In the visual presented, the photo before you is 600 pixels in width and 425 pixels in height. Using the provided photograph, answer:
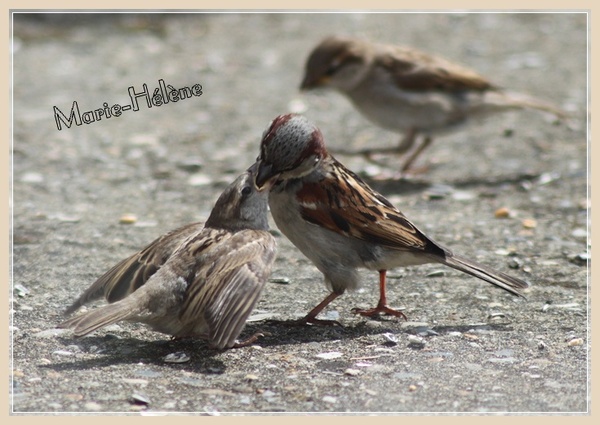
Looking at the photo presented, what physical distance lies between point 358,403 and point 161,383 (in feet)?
2.82

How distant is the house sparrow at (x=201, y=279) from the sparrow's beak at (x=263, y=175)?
2.2 inches

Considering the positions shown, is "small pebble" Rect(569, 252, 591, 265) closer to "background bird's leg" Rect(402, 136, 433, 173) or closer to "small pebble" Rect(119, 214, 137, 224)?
"background bird's leg" Rect(402, 136, 433, 173)

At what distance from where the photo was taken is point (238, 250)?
183 inches

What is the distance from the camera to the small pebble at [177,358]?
177 inches

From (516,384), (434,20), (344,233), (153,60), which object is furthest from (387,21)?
(516,384)

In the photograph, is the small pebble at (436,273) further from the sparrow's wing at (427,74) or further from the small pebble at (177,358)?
the sparrow's wing at (427,74)

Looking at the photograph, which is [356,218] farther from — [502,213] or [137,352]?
[502,213]

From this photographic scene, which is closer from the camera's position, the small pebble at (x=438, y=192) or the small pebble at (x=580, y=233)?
the small pebble at (x=580, y=233)

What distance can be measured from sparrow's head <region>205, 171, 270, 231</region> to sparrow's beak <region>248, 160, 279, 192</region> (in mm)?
20

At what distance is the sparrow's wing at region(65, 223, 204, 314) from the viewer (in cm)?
478

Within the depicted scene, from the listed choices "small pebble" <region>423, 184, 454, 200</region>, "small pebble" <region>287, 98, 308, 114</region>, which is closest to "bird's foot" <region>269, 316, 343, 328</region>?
"small pebble" <region>423, 184, 454, 200</region>

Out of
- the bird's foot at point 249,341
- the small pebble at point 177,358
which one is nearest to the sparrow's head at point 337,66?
the bird's foot at point 249,341

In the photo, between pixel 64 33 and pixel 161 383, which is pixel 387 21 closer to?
pixel 64 33

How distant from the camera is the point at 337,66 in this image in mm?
8523
